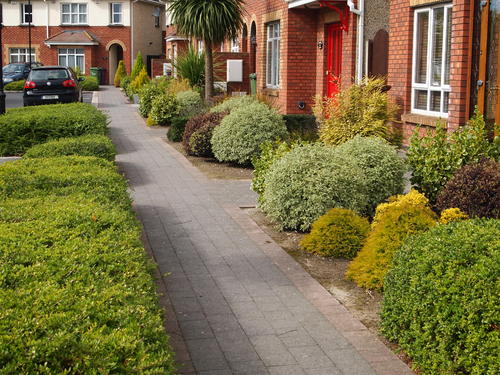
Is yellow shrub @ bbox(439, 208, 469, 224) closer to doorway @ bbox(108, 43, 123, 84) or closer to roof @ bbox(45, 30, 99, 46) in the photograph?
roof @ bbox(45, 30, 99, 46)

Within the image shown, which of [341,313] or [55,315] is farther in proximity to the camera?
[341,313]

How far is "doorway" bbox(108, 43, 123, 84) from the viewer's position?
57.7 m

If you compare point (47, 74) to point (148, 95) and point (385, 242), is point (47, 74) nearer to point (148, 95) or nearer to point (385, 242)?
point (148, 95)

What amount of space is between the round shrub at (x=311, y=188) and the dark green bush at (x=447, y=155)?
0.74 meters

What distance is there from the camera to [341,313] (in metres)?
6.00

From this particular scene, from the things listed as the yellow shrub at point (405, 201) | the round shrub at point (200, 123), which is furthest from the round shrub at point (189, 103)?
the yellow shrub at point (405, 201)

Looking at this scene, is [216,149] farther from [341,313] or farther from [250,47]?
[250,47]

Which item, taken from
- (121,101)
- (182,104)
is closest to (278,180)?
(182,104)

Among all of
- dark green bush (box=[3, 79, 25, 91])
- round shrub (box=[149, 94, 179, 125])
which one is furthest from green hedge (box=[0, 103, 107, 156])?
dark green bush (box=[3, 79, 25, 91])

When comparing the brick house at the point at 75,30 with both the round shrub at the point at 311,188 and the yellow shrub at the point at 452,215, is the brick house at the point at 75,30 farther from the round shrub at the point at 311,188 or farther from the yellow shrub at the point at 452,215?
the yellow shrub at the point at 452,215

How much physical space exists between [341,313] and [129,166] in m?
8.94

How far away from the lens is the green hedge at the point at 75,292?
333cm

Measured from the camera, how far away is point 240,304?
6.20m

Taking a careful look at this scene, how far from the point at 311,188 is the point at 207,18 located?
1341 cm
